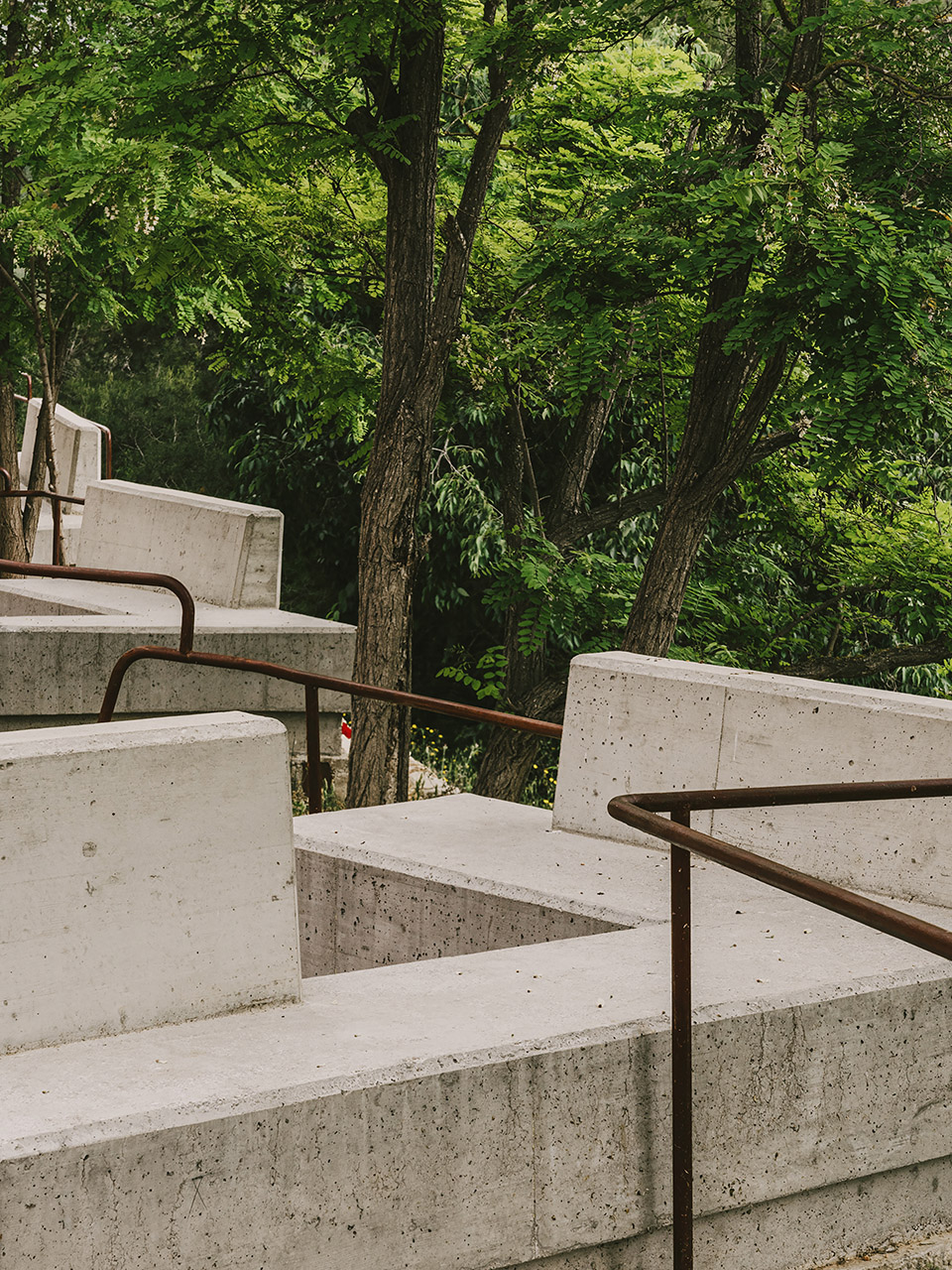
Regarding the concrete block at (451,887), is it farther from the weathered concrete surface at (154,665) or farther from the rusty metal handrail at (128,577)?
the weathered concrete surface at (154,665)

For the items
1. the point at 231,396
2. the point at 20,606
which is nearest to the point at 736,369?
the point at 20,606

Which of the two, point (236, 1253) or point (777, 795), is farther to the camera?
point (777, 795)

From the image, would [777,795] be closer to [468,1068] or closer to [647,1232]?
[468,1068]

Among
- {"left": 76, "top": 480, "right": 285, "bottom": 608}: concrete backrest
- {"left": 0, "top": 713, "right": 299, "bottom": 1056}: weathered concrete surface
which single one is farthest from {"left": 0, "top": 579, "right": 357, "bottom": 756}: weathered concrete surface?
{"left": 0, "top": 713, "right": 299, "bottom": 1056}: weathered concrete surface

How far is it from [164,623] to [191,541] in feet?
4.80

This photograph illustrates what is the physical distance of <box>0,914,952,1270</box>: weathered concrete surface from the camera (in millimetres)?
2570

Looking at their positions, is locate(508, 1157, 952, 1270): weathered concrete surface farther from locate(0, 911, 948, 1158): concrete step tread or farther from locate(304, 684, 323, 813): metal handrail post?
locate(304, 684, 323, 813): metal handrail post

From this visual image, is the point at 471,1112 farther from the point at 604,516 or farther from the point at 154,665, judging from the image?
the point at 604,516

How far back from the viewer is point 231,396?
1716cm

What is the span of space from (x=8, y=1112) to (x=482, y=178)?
6257 mm

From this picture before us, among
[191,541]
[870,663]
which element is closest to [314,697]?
[191,541]

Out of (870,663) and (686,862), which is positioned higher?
(686,862)

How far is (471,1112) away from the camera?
2871mm

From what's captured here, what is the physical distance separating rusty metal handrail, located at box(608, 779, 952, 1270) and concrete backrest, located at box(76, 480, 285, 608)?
617cm
